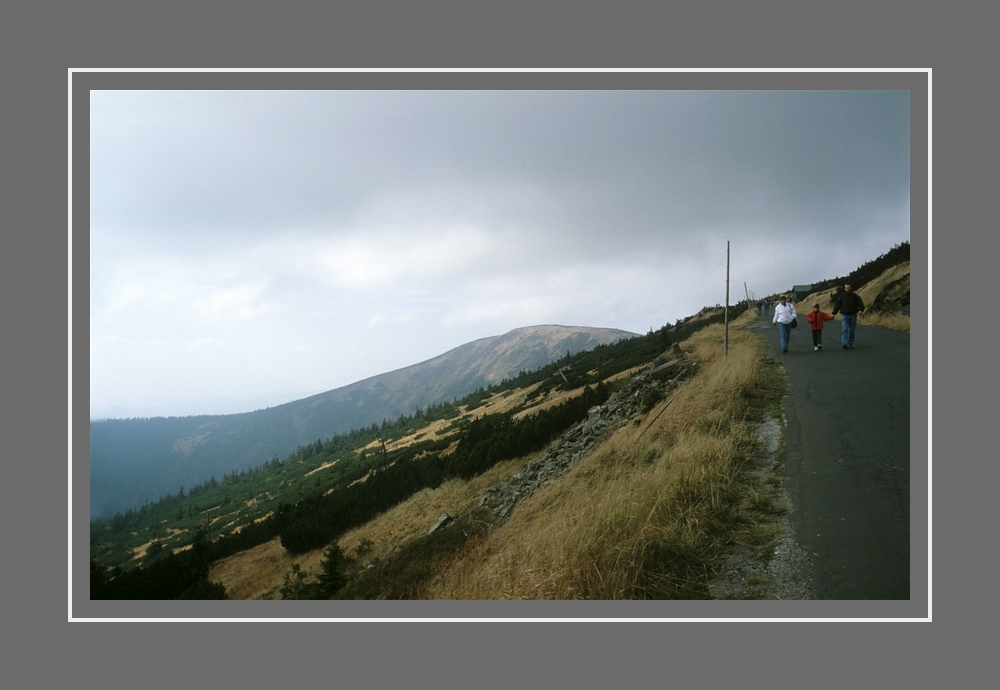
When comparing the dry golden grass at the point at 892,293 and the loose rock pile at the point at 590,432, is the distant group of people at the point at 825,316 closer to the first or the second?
the dry golden grass at the point at 892,293

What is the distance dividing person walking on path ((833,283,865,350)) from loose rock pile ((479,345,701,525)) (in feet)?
7.55

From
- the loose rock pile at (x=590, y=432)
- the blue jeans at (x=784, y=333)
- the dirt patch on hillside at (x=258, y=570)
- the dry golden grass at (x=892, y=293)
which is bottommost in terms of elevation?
the dirt patch on hillside at (x=258, y=570)

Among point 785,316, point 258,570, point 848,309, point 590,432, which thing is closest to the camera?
point 258,570

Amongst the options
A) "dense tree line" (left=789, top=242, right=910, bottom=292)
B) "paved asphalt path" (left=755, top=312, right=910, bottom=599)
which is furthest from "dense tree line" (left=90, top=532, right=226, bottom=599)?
"dense tree line" (left=789, top=242, right=910, bottom=292)

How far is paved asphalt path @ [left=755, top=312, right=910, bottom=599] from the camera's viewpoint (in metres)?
2.23

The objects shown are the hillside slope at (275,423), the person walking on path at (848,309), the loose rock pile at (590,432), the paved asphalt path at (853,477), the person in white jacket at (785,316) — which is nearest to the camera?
the paved asphalt path at (853,477)

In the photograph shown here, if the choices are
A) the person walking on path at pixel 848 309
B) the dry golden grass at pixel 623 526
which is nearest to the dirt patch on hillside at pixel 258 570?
the dry golden grass at pixel 623 526

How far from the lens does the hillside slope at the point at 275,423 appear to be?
520 cm

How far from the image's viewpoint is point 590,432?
5973 mm

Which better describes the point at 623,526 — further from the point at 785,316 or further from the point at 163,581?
the point at 785,316

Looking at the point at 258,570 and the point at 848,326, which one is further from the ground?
the point at 848,326

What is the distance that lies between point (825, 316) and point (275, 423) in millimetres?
37250

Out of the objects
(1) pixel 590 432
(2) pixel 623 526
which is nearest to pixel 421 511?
(1) pixel 590 432
